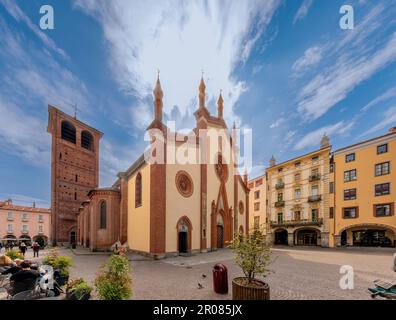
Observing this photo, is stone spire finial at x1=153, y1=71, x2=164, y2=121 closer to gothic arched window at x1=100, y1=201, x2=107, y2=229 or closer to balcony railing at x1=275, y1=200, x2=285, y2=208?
gothic arched window at x1=100, y1=201, x2=107, y2=229

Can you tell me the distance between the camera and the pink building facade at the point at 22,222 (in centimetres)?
4275

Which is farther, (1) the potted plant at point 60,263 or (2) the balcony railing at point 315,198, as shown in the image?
(2) the balcony railing at point 315,198

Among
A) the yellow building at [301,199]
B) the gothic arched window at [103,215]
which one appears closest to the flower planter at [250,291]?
the gothic arched window at [103,215]

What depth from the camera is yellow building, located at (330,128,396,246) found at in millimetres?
24969

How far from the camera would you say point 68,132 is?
1451 inches

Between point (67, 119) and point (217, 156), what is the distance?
30130 millimetres

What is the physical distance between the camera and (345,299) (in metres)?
6.98

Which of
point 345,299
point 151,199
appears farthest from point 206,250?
point 345,299

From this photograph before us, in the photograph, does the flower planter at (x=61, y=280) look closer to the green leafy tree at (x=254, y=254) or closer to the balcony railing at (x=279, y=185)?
the green leafy tree at (x=254, y=254)

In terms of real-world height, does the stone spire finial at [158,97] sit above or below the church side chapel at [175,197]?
above

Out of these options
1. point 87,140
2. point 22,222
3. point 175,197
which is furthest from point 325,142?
point 22,222

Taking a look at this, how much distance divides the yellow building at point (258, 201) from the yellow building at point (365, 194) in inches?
508

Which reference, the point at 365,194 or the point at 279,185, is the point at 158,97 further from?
the point at 365,194

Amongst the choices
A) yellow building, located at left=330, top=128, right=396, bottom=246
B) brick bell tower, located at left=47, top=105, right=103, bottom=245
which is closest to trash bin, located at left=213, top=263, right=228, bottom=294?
yellow building, located at left=330, top=128, right=396, bottom=246
